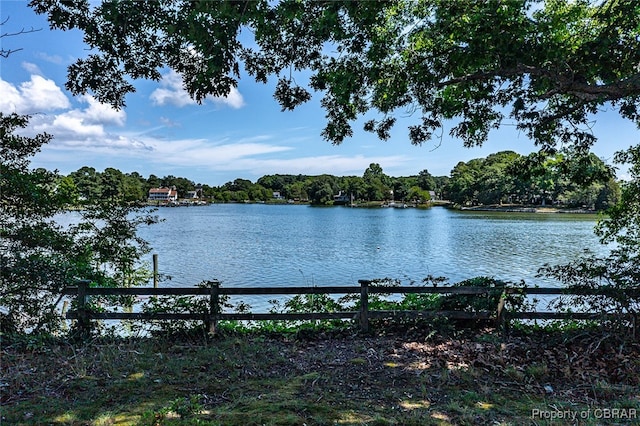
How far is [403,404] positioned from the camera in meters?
4.45

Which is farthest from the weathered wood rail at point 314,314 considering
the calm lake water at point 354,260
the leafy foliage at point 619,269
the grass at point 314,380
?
the calm lake water at point 354,260

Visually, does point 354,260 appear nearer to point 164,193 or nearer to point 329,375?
point 329,375

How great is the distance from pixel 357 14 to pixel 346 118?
319 cm

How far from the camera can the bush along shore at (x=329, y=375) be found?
13.6 ft

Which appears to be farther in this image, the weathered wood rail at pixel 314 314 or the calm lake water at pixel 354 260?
the calm lake water at pixel 354 260

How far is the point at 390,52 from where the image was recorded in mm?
6770

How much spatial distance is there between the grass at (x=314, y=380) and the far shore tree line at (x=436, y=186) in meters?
3.59

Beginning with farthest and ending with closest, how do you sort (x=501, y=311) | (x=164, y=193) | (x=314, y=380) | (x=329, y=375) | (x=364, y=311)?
(x=164, y=193) < (x=364, y=311) < (x=501, y=311) < (x=329, y=375) < (x=314, y=380)

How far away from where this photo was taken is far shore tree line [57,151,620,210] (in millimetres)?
9094

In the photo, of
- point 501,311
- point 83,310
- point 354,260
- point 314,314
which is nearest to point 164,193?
point 354,260

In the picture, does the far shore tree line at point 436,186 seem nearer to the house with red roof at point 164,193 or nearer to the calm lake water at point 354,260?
the house with red roof at point 164,193

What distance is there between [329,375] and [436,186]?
188562 millimetres

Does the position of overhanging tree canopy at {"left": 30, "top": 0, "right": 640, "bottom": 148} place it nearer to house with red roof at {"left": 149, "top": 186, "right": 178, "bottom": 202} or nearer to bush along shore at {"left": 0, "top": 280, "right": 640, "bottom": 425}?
bush along shore at {"left": 0, "top": 280, "right": 640, "bottom": 425}

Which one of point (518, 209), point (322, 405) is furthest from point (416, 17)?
point (518, 209)
